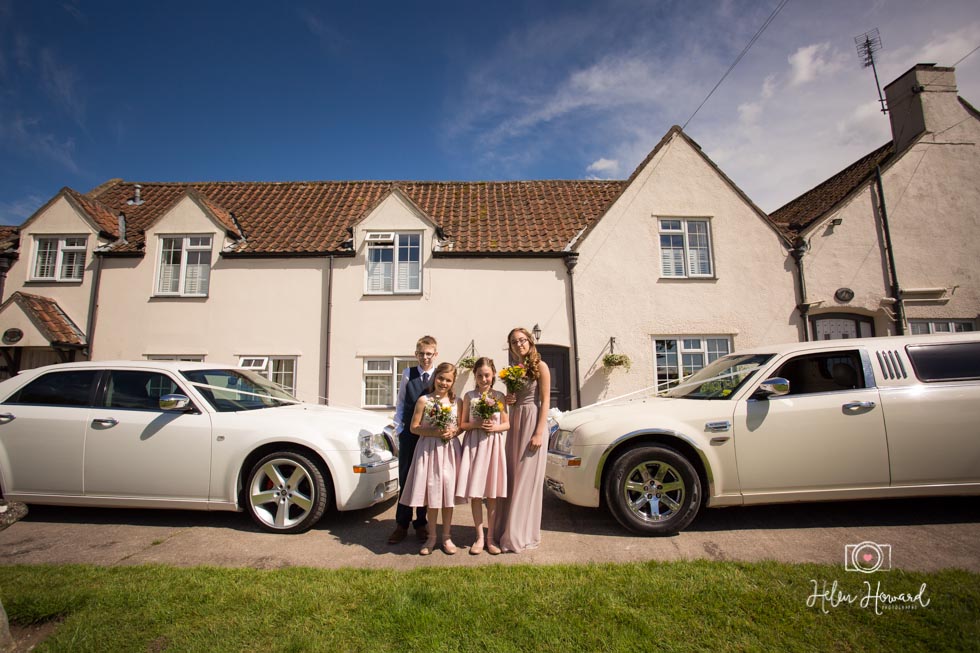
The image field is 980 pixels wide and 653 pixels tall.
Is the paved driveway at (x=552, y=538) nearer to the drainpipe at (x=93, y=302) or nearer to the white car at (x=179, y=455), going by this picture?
the white car at (x=179, y=455)

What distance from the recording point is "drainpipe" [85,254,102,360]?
1103 cm

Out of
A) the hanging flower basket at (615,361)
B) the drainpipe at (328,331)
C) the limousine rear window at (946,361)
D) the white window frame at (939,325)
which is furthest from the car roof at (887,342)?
the drainpipe at (328,331)

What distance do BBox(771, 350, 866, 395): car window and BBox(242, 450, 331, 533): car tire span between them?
486 centimetres

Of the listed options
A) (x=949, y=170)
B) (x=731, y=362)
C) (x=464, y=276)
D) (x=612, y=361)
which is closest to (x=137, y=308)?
(x=464, y=276)

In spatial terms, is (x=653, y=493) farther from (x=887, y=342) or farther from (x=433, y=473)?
(x=887, y=342)

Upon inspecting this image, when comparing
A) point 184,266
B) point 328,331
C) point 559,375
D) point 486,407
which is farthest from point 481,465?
point 184,266

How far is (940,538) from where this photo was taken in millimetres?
4152

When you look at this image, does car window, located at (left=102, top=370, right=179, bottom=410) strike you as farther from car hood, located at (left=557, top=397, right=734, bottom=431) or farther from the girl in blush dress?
car hood, located at (left=557, top=397, right=734, bottom=431)

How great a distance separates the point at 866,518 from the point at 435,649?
15.4 feet

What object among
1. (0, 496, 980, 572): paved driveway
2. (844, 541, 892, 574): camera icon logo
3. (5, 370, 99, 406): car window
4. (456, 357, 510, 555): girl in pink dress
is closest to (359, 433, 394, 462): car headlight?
(0, 496, 980, 572): paved driveway

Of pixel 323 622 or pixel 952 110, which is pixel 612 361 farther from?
pixel 952 110

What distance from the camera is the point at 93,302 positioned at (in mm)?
11172

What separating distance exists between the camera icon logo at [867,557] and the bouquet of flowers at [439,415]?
332 centimetres

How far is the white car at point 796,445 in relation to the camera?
14.4 ft
